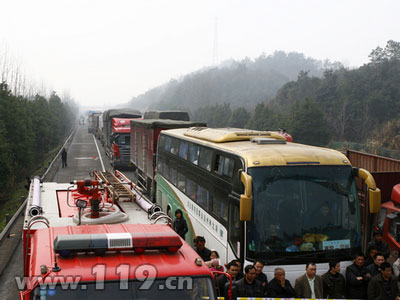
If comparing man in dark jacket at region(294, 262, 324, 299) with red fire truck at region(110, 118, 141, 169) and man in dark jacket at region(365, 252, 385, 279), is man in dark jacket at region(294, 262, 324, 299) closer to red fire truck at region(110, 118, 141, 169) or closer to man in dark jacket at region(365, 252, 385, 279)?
man in dark jacket at region(365, 252, 385, 279)

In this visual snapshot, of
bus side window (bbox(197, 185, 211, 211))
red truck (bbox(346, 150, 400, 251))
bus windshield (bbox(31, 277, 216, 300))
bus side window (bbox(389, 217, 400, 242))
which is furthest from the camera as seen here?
red truck (bbox(346, 150, 400, 251))

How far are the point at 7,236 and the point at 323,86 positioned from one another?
64282 mm

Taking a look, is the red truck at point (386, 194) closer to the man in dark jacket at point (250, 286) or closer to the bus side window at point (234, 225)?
the bus side window at point (234, 225)

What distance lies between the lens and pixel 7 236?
729 inches

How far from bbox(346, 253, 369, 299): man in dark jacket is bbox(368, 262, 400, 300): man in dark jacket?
28 centimetres

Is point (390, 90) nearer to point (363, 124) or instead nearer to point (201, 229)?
point (363, 124)

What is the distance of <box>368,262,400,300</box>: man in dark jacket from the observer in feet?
29.1

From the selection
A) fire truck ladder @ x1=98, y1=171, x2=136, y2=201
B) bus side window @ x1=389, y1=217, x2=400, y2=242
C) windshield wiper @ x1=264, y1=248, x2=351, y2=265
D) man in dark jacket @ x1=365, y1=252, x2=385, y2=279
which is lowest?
bus side window @ x1=389, y1=217, x2=400, y2=242

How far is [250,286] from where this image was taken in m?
8.20

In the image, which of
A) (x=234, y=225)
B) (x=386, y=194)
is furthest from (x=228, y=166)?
(x=386, y=194)

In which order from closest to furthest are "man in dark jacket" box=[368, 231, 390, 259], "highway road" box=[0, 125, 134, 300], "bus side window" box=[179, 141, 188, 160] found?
"man in dark jacket" box=[368, 231, 390, 259]
"highway road" box=[0, 125, 134, 300]
"bus side window" box=[179, 141, 188, 160]

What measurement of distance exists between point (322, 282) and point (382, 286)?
3.43ft

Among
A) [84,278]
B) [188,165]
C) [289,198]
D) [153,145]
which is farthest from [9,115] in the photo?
[84,278]

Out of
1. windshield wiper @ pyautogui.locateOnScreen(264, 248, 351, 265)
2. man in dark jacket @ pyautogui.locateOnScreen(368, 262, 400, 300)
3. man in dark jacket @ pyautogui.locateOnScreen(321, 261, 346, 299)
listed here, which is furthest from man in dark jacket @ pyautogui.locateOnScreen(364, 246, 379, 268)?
man in dark jacket @ pyautogui.locateOnScreen(321, 261, 346, 299)
